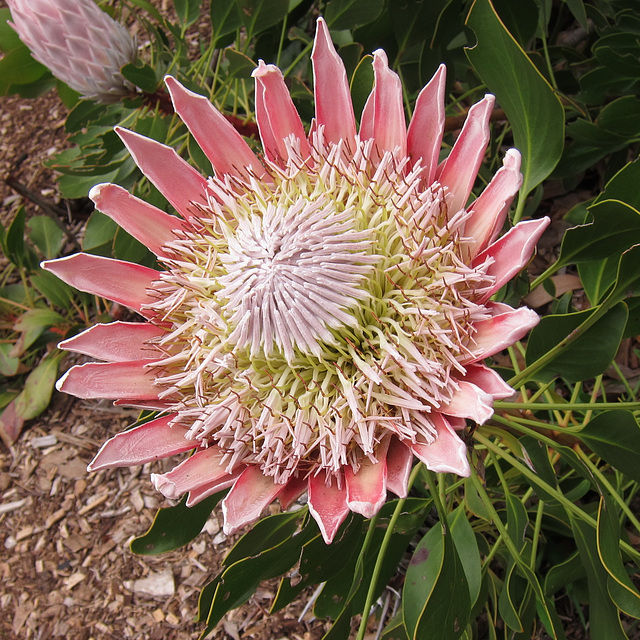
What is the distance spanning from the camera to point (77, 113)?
2.08 meters

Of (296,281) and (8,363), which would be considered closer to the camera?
(296,281)

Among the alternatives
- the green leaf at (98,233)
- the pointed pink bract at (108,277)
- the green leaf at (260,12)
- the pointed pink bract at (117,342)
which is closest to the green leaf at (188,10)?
the green leaf at (260,12)

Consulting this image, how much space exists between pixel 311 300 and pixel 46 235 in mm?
2206

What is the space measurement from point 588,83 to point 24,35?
1.67m

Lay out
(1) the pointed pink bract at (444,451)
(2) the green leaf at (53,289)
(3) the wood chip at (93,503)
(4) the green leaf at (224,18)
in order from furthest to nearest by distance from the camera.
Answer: (2) the green leaf at (53,289) → (3) the wood chip at (93,503) → (4) the green leaf at (224,18) → (1) the pointed pink bract at (444,451)

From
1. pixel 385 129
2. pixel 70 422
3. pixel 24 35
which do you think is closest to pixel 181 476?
pixel 385 129

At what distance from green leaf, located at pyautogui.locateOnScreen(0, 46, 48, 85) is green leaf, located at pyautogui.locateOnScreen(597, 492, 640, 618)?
2.13 meters

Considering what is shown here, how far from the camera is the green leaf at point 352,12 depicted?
180 centimetres

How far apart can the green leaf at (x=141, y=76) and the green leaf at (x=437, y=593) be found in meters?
1.38

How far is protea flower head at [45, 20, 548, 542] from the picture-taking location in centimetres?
114

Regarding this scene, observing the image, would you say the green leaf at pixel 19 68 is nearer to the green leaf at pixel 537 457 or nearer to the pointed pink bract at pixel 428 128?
the pointed pink bract at pixel 428 128

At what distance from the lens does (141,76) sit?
166 cm

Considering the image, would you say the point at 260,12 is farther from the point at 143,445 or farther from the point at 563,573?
the point at 563,573

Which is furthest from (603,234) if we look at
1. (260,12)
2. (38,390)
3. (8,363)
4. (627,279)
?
(8,363)
